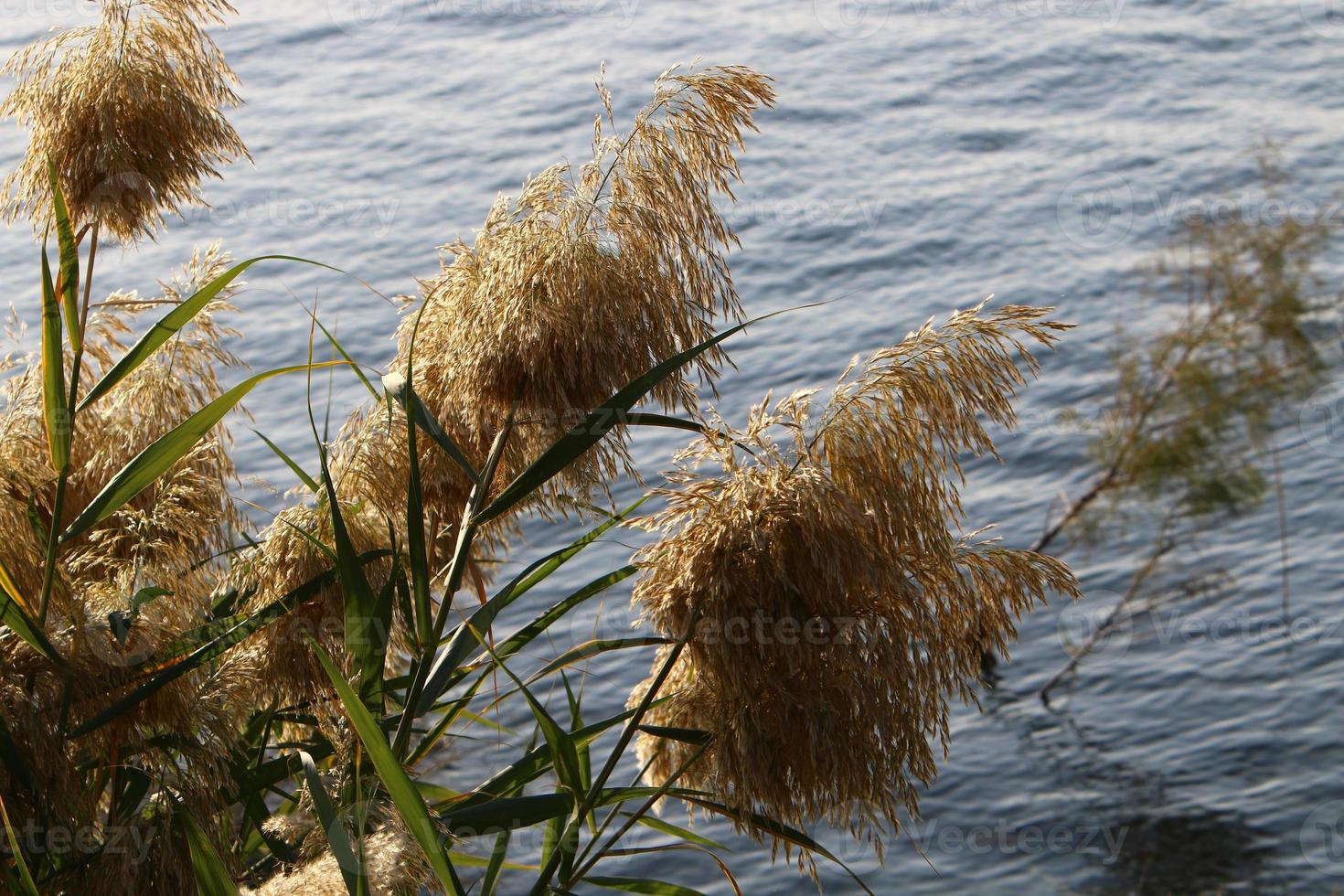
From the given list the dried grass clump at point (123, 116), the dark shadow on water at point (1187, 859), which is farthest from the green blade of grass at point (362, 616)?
the dark shadow on water at point (1187, 859)

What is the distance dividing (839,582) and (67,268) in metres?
1.52

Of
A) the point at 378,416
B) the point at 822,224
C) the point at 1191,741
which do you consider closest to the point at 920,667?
the point at 378,416

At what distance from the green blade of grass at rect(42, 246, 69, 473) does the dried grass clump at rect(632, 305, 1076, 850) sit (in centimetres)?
112

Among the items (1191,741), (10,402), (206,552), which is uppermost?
(10,402)

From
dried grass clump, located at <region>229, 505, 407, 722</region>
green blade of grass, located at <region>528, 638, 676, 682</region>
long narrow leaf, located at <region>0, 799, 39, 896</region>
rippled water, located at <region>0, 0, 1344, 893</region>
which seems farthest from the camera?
rippled water, located at <region>0, 0, 1344, 893</region>

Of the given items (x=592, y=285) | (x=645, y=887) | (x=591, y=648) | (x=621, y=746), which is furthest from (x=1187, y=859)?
(x=592, y=285)

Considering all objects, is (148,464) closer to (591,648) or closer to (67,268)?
(67,268)

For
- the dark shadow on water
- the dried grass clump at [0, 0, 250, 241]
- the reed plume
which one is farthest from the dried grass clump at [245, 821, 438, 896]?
the dark shadow on water

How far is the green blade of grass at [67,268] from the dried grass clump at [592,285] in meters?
0.65

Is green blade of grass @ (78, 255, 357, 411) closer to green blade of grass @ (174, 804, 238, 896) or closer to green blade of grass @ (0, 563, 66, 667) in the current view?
green blade of grass @ (0, 563, 66, 667)

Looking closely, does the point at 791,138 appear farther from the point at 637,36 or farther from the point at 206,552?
the point at 206,552

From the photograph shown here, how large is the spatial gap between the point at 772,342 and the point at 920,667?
1112 cm

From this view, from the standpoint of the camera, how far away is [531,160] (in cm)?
1709

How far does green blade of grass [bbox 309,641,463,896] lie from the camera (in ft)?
7.22
